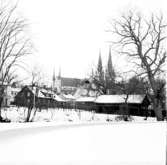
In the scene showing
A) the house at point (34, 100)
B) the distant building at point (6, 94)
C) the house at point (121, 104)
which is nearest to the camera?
the distant building at point (6, 94)

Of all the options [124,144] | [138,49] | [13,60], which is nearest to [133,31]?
[138,49]

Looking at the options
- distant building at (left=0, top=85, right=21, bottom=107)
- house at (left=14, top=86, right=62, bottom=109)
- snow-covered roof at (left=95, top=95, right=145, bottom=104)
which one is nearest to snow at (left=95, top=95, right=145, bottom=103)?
snow-covered roof at (left=95, top=95, right=145, bottom=104)

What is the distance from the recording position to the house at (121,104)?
1363 inches

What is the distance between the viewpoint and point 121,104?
33750 mm

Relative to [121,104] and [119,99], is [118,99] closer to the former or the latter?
[119,99]

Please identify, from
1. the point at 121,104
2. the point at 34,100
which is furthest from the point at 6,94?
the point at 121,104

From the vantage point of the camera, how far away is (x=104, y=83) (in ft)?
132

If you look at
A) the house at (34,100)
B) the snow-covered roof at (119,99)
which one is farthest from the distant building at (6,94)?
the snow-covered roof at (119,99)

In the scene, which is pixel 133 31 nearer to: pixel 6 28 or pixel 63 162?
pixel 6 28

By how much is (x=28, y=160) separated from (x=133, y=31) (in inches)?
762

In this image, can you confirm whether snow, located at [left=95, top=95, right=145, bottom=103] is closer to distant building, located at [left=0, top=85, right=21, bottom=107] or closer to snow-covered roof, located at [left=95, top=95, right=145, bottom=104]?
snow-covered roof, located at [left=95, top=95, right=145, bottom=104]

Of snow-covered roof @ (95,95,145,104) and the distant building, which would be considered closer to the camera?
the distant building

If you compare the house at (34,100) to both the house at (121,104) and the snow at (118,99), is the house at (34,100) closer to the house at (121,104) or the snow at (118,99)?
the house at (121,104)

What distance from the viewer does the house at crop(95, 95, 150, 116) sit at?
34625 millimetres
